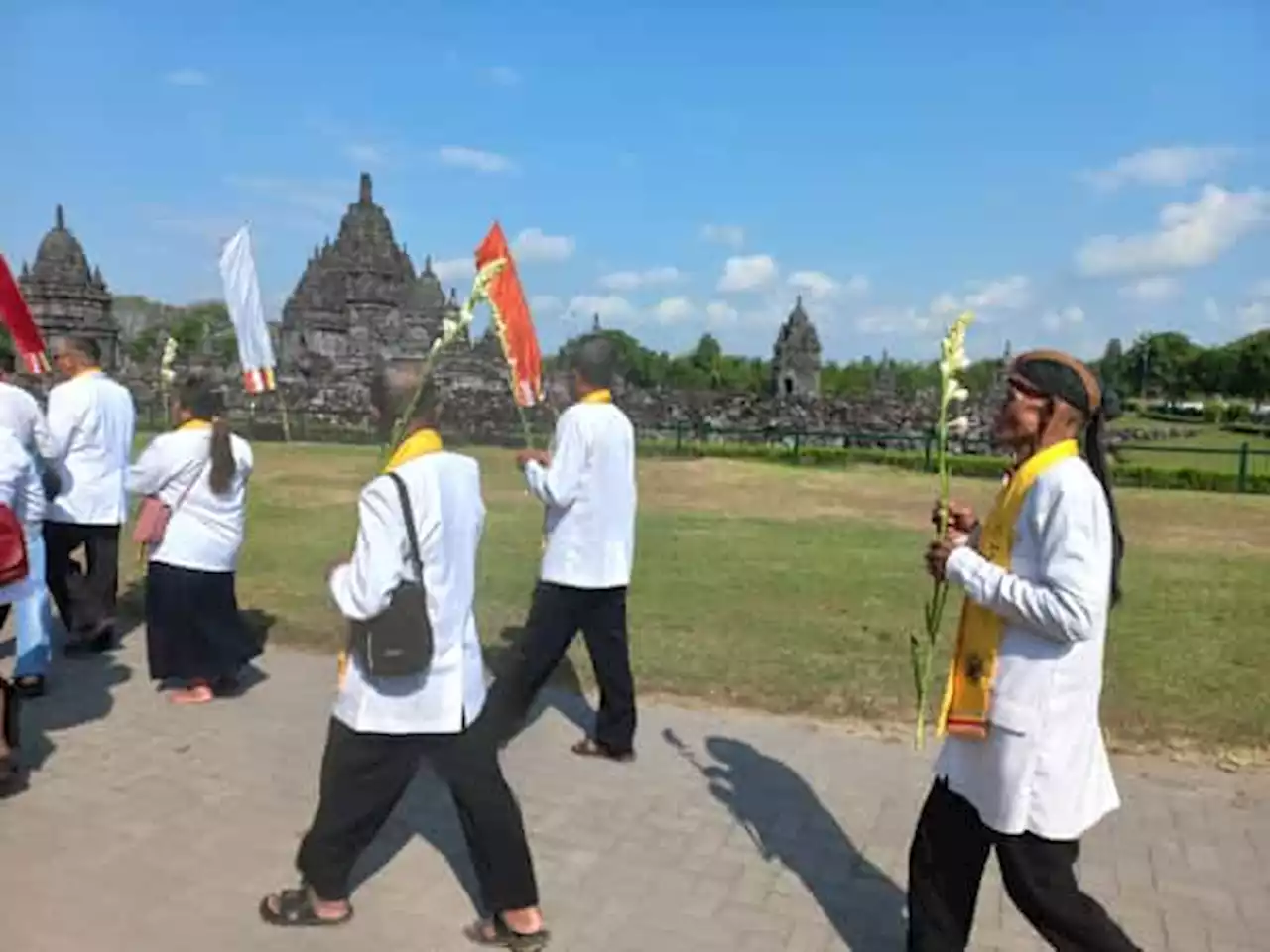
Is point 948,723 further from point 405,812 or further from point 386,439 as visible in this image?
point 405,812

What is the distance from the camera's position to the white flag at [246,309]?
10273 mm

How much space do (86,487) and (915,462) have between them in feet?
70.1

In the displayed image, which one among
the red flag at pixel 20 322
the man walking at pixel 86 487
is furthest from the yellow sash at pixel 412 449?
the red flag at pixel 20 322

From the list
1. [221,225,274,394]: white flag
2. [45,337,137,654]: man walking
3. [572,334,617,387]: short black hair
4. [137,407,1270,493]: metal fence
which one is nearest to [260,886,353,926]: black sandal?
[572,334,617,387]: short black hair

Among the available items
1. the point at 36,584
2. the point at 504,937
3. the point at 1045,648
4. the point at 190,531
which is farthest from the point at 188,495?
the point at 1045,648

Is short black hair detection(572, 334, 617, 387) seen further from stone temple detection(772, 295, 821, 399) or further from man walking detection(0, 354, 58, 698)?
stone temple detection(772, 295, 821, 399)

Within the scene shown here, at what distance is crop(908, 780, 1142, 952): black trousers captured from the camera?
2.79m

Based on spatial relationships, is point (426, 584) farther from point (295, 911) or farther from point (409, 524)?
point (295, 911)

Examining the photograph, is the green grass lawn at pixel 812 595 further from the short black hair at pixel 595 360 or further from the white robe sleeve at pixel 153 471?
the short black hair at pixel 595 360

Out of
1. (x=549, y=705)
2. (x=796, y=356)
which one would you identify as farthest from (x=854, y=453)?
(x=549, y=705)

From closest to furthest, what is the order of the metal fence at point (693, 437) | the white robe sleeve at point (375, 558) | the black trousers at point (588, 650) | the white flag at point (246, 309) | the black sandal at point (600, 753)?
the white robe sleeve at point (375, 558) < the black trousers at point (588, 650) < the black sandal at point (600, 753) < the white flag at point (246, 309) < the metal fence at point (693, 437)

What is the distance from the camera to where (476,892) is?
378cm

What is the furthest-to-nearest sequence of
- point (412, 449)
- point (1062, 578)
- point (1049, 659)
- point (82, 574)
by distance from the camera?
point (82, 574) < point (412, 449) < point (1049, 659) < point (1062, 578)

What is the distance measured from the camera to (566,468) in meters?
4.87
